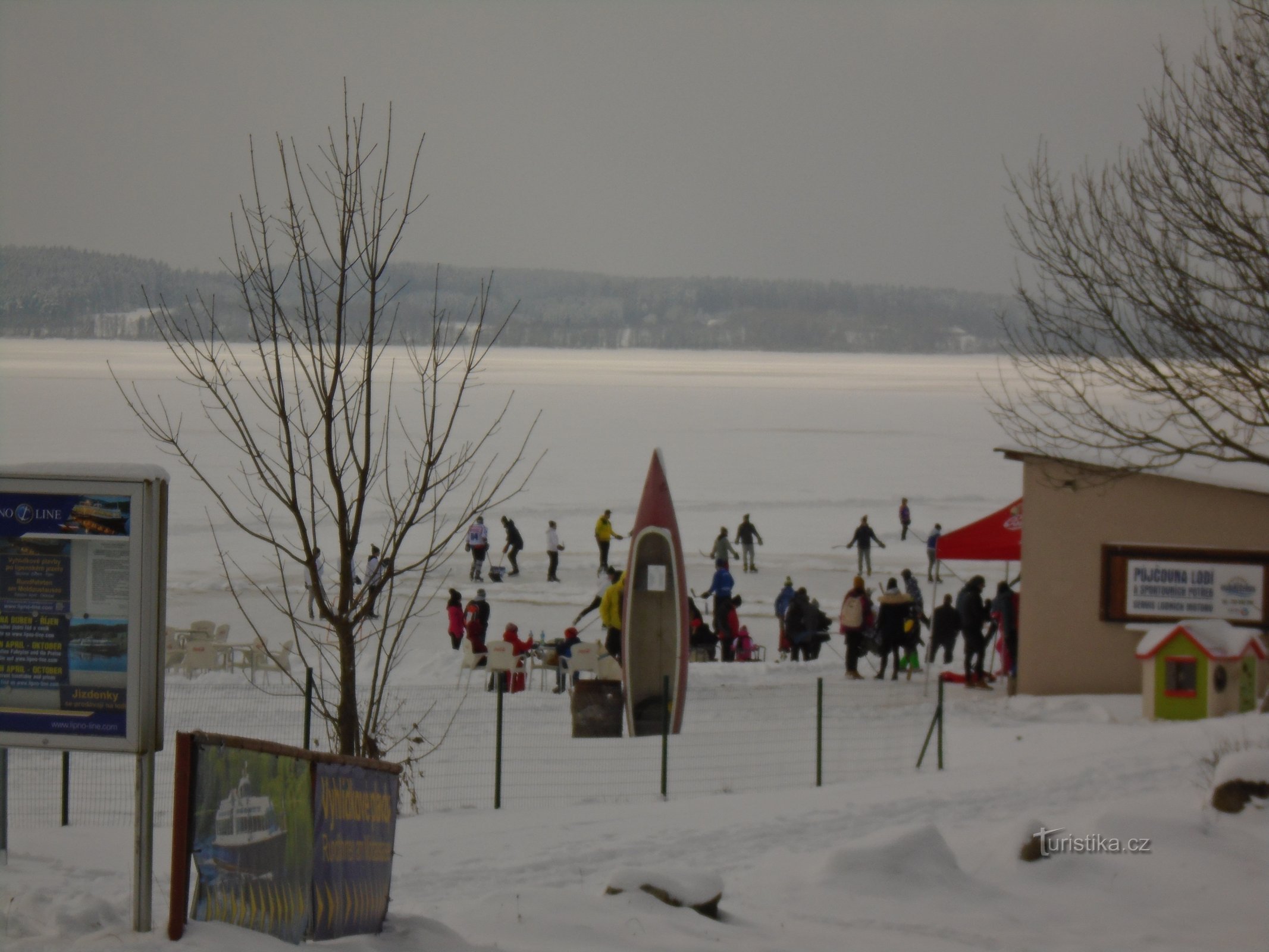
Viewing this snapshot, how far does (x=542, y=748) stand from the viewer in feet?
41.3

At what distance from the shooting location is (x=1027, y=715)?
14070 mm

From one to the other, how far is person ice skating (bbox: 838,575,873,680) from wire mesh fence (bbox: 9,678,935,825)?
854 millimetres

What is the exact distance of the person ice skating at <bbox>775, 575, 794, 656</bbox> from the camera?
1866 centimetres

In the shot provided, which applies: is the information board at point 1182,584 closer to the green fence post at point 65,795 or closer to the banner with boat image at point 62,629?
the green fence post at point 65,795

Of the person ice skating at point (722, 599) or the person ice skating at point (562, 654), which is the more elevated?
the person ice skating at point (722, 599)

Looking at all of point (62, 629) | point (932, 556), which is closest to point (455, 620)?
point (932, 556)

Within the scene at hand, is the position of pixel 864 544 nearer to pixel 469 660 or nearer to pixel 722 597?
pixel 722 597

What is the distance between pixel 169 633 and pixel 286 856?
1192cm

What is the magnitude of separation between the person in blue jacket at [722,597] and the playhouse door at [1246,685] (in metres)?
Result: 7.20

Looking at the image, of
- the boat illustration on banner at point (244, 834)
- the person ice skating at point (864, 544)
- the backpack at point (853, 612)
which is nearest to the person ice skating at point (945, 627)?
the backpack at point (853, 612)

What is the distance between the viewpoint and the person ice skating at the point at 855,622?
16688 mm

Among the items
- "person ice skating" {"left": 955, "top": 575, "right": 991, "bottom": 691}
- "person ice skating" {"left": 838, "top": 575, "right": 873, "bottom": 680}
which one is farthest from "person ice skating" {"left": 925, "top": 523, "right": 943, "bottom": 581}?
"person ice skating" {"left": 955, "top": 575, "right": 991, "bottom": 691}

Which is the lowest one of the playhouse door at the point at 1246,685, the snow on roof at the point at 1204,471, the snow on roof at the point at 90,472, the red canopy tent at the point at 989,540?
the playhouse door at the point at 1246,685

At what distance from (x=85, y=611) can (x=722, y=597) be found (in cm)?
1466
